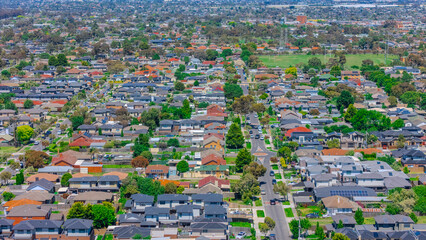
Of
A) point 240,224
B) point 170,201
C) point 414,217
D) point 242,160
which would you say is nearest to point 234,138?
point 242,160

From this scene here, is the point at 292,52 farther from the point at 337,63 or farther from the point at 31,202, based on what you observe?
the point at 31,202

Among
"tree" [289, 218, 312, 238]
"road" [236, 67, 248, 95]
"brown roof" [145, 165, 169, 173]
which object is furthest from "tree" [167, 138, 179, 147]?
"road" [236, 67, 248, 95]

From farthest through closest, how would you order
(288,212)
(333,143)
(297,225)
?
1. (333,143)
2. (288,212)
3. (297,225)

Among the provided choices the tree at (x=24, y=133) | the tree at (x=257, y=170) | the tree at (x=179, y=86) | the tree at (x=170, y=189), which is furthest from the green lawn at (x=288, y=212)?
the tree at (x=179, y=86)

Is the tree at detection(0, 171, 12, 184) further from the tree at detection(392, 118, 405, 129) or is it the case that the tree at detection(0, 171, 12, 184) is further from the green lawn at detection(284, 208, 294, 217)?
the tree at detection(392, 118, 405, 129)

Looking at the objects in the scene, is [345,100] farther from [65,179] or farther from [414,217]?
[65,179]

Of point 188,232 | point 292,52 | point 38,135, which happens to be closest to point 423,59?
point 292,52
